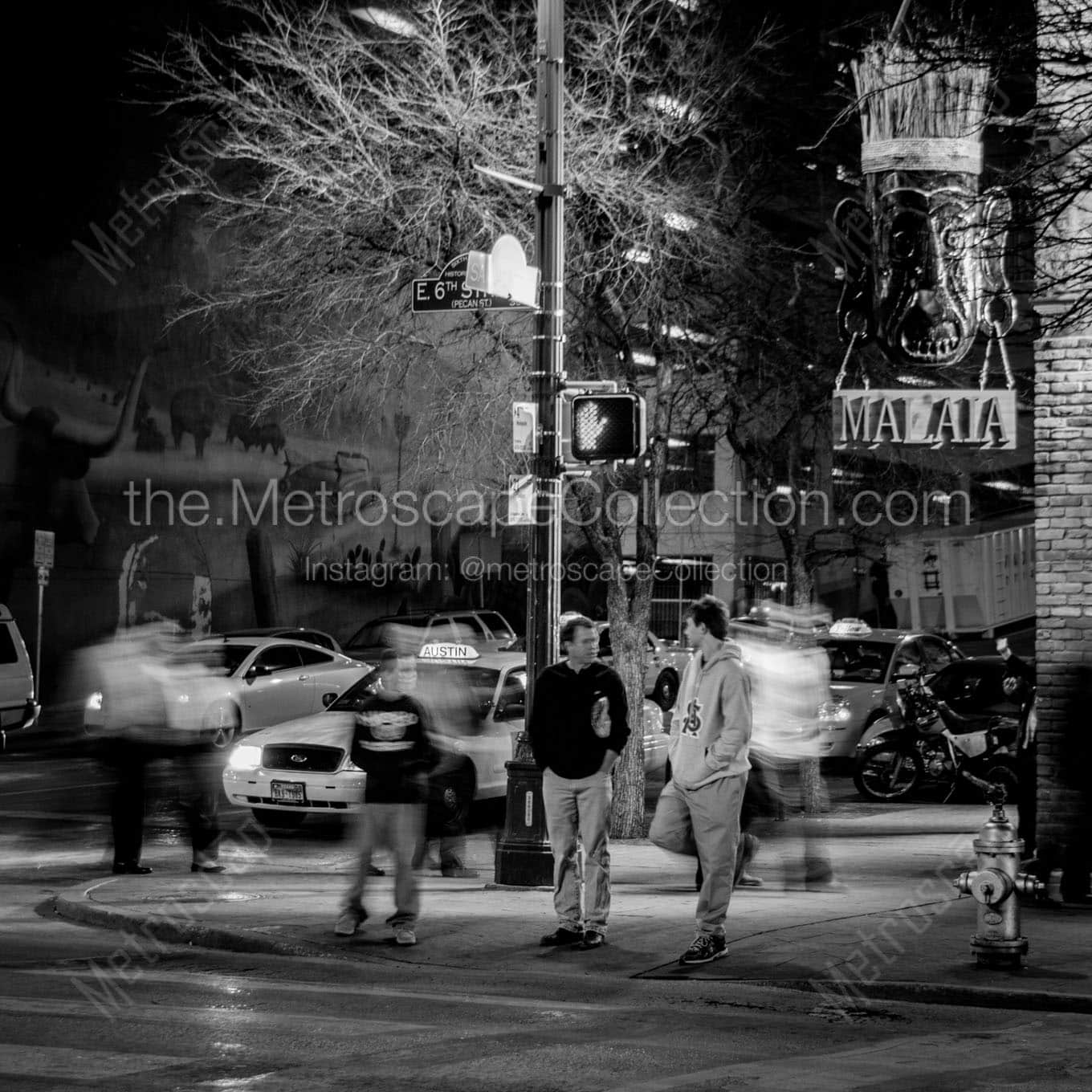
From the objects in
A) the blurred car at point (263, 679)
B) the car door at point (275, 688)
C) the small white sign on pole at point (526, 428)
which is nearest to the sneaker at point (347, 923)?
the small white sign on pole at point (526, 428)

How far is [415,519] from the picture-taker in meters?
39.2

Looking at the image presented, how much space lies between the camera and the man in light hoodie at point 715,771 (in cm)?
878

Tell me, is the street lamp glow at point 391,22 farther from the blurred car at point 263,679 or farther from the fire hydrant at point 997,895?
the fire hydrant at point 997,895

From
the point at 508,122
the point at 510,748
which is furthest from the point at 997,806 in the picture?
the point at 508,122

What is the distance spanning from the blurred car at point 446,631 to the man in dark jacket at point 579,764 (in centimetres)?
1520

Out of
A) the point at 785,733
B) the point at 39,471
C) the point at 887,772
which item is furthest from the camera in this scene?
the point at 39,471

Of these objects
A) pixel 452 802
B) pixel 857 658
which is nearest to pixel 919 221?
pixel 452 802

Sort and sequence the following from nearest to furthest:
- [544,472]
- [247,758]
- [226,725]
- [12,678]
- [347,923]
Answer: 1. [347,923]
2. [544,472]
3. [247,758]
4. [226,725]
5. [12,678]

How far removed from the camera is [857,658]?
2202cm

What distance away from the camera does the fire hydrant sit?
8.52 m

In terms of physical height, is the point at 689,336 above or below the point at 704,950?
above

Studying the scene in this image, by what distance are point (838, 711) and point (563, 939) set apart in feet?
40.8

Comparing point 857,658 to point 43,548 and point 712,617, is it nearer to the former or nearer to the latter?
A: point 43,548

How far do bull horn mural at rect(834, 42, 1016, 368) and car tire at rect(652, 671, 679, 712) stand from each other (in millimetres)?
12173
